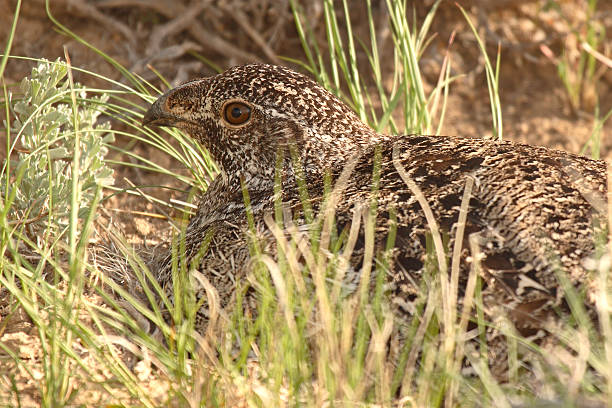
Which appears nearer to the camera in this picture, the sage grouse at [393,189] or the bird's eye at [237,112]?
the sage grouse at [393,189]

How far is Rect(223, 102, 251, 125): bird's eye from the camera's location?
383 cm

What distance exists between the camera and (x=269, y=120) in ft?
12.5

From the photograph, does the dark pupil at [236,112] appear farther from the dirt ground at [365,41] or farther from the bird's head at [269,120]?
the dirt ground at [365,41]

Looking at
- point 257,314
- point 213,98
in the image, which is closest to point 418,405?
point 257,314

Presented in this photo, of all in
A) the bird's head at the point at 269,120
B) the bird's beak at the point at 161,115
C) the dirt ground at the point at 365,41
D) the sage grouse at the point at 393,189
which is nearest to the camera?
the sage grouse at the point at 393,189

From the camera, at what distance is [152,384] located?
10.6 ft

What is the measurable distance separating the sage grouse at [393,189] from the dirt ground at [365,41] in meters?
1.93

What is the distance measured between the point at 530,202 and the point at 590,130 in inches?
147

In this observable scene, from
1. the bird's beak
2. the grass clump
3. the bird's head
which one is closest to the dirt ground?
the bird's beak

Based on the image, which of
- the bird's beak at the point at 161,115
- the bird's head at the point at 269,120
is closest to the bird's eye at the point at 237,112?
the bird's head at the point at 269,120

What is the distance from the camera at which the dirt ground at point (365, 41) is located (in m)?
6.11

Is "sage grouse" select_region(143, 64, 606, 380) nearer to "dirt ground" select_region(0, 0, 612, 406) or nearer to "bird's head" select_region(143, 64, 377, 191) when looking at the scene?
"bird's head" select_region(143, 64, 377, 191)

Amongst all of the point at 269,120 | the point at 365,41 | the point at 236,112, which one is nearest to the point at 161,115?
the point at 236,112

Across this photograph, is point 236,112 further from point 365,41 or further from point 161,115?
point 365,41
